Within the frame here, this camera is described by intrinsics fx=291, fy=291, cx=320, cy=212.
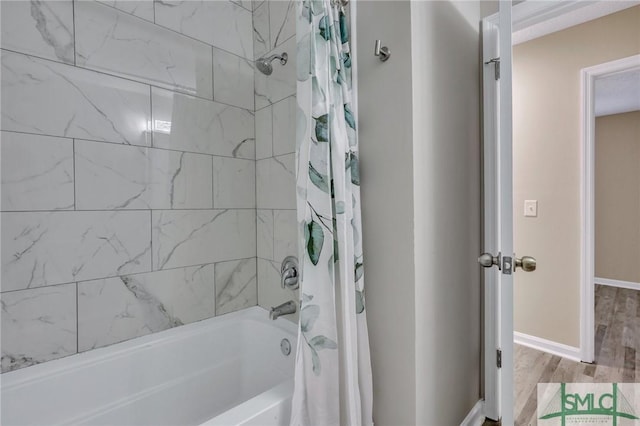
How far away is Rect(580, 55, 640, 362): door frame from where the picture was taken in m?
1.77

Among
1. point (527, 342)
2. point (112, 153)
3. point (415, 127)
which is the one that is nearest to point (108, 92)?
point (112, 153)

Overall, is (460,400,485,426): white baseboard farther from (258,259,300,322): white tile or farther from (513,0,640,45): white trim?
(513,0,640,45): white trim

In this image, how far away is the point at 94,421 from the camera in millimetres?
1196

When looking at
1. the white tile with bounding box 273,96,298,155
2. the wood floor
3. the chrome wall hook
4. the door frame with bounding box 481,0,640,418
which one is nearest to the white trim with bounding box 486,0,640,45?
the door frame with bounding box 481,0,640,418

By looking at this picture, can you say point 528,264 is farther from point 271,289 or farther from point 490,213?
point 271,289

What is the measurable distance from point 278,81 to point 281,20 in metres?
0.33

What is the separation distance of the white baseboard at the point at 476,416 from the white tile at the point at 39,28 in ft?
7.98

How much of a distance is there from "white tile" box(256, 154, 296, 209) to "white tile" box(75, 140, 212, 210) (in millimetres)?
298

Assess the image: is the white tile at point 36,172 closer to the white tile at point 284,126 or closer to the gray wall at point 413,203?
the white tile at point 284,126

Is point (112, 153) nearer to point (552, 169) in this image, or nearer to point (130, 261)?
point (130, 261)

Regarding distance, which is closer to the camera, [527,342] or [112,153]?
[112,153]

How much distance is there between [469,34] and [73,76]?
5.94 ft

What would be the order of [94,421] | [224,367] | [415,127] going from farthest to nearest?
1. [224,367]
2. [94,421]
3. [415,127]

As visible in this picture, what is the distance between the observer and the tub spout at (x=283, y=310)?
Result: 1371 millimetres
